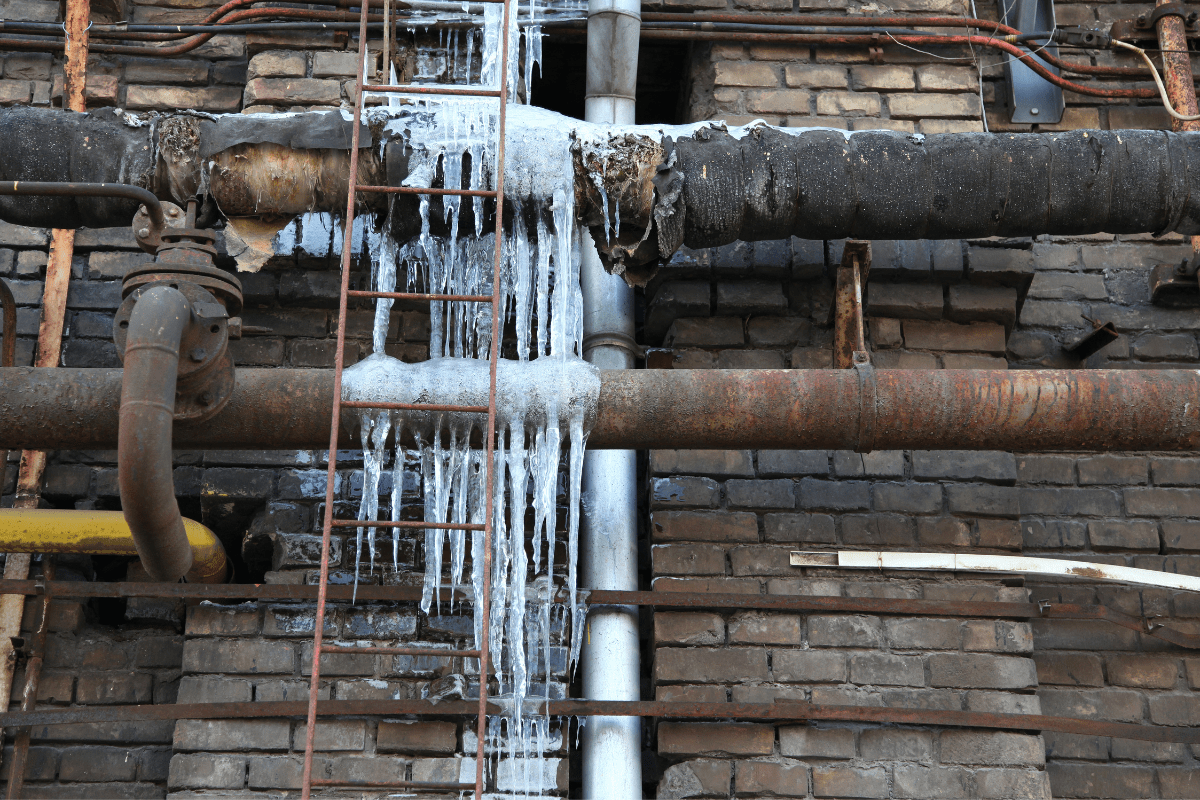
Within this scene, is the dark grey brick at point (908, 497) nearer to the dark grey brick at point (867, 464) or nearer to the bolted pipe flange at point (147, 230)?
the dark grey brick at point (867, 464)

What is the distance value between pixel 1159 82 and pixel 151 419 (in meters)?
3.73

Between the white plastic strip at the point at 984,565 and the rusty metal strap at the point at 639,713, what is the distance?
1.53ft

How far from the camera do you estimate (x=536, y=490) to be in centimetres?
327

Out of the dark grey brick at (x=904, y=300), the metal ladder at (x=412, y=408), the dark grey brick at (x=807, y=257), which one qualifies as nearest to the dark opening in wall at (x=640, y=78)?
the dark grey brick at (x=807, y=257)

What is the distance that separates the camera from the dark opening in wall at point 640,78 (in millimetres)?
4676

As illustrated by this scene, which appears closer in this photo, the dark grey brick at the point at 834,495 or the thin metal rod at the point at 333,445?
the thin metal rod at the point at 333,445

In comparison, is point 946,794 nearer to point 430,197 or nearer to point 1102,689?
point 1102,689

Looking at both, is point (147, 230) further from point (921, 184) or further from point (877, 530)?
point (877, 530)

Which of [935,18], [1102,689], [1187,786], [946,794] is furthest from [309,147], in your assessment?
[1187,786]

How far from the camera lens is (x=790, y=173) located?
11.2 ft

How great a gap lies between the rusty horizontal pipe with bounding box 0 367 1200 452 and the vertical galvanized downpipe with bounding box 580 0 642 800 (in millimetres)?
601

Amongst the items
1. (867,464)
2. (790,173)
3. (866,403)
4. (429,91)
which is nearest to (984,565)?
(867,464)

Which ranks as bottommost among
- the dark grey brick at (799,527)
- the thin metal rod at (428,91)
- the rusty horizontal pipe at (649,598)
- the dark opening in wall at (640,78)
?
the rusty horizontal pipe at (649,598)

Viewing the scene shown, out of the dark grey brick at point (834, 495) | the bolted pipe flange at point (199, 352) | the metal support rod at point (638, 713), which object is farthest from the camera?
the dark grey brick at point (834, 495)
